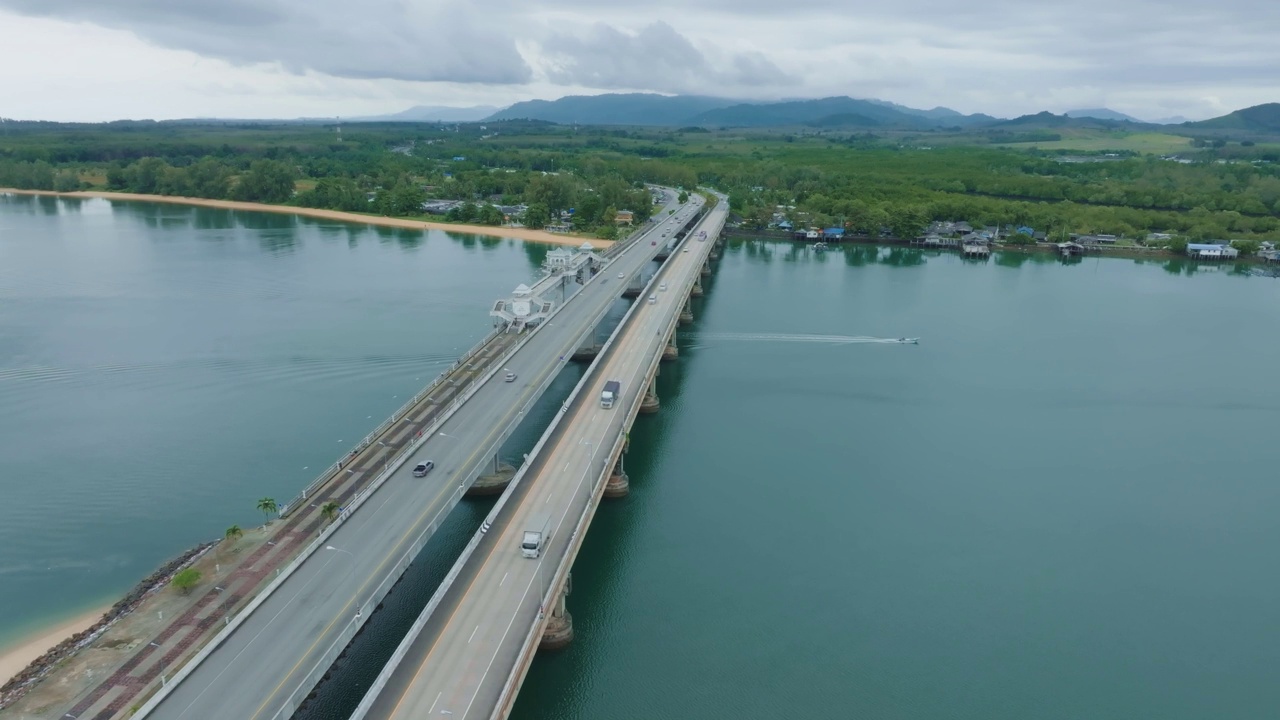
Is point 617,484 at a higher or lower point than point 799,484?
higher

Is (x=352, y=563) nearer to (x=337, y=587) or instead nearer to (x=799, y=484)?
(x=337, y=587)

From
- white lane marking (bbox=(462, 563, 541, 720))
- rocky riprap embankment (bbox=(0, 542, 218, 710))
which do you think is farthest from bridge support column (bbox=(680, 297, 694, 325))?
white lane marking (bbox=(462, 563, 541, 720))

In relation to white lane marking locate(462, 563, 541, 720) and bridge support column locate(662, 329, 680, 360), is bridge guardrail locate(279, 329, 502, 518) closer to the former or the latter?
white lane marking locate(462, 563, 541, 720)

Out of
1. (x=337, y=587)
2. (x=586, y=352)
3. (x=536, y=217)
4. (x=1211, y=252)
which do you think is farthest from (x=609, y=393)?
(x=1211, y=252)

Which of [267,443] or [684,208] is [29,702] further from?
[684,208]

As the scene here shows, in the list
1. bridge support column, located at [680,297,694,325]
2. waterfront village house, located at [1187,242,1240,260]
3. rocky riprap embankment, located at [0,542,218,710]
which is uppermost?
waterfront village house, located at [1187,242,1240,260]

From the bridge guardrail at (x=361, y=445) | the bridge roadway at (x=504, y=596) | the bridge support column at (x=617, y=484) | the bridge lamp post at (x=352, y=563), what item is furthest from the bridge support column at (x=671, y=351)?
the bridge lamp post at (x=352, y=563)

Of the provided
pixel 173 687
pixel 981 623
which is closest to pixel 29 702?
pixel 173 687

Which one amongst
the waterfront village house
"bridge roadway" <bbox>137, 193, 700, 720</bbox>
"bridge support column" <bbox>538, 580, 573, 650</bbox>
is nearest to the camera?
"bridge roadway" <bbox>137, 193, 700, 720</bbox>
